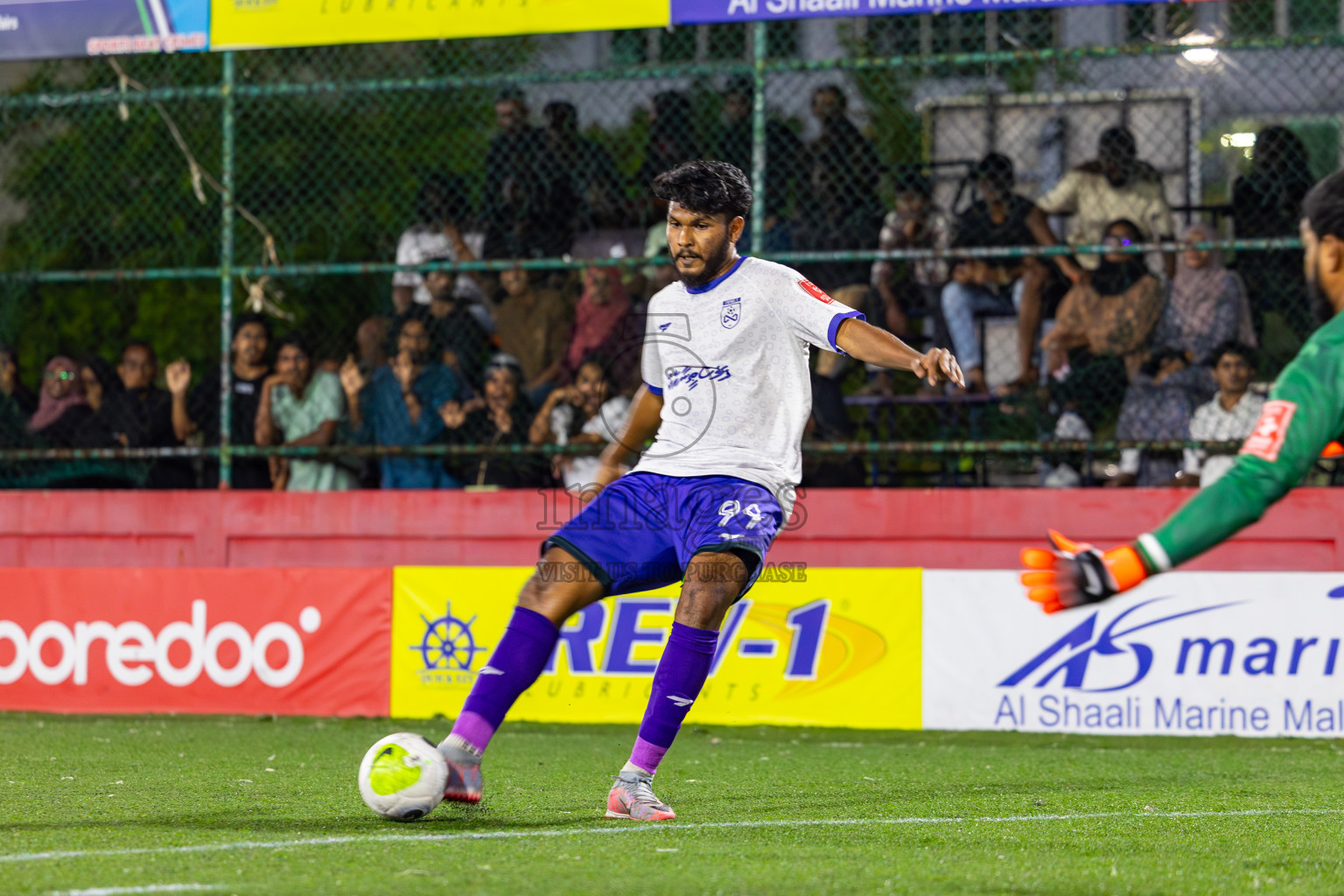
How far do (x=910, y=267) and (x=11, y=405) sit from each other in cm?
594

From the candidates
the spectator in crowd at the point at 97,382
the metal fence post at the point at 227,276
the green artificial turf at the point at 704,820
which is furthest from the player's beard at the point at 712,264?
the spectator in crowd at the point at 97,382

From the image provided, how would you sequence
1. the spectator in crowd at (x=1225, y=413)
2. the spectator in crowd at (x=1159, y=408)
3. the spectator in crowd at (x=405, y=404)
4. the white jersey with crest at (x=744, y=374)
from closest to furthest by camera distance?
the white jersey with crest at (x=744, y=374) < the spectator in crowd at (x=1225, y=413) < the spectator in crowd at (x=1159, y=408) < the spectator in crowd at (x=405, y=404)

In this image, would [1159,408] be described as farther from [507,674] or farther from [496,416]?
[507,674]

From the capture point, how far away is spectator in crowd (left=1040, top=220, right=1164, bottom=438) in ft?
32.0

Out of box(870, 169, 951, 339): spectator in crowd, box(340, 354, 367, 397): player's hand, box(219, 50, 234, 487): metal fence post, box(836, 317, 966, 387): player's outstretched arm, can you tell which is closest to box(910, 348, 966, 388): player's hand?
box(836, 317, 966, 387): player's outstretched arm

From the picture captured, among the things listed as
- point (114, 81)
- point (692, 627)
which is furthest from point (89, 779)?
point (114, 81)

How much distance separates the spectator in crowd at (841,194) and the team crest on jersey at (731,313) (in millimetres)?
4794

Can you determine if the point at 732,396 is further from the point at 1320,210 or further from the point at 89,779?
the point at 89,779

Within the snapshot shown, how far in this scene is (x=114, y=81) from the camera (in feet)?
42.1

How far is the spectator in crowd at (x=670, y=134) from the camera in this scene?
34.7ft

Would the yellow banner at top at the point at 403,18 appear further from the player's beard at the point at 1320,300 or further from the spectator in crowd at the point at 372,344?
the player's beard at the point at 1320,300

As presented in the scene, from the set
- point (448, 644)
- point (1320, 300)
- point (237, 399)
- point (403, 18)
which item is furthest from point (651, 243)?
point (1320, 300)

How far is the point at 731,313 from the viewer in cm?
537

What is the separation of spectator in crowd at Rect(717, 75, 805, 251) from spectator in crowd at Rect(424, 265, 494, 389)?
5.91 ft
